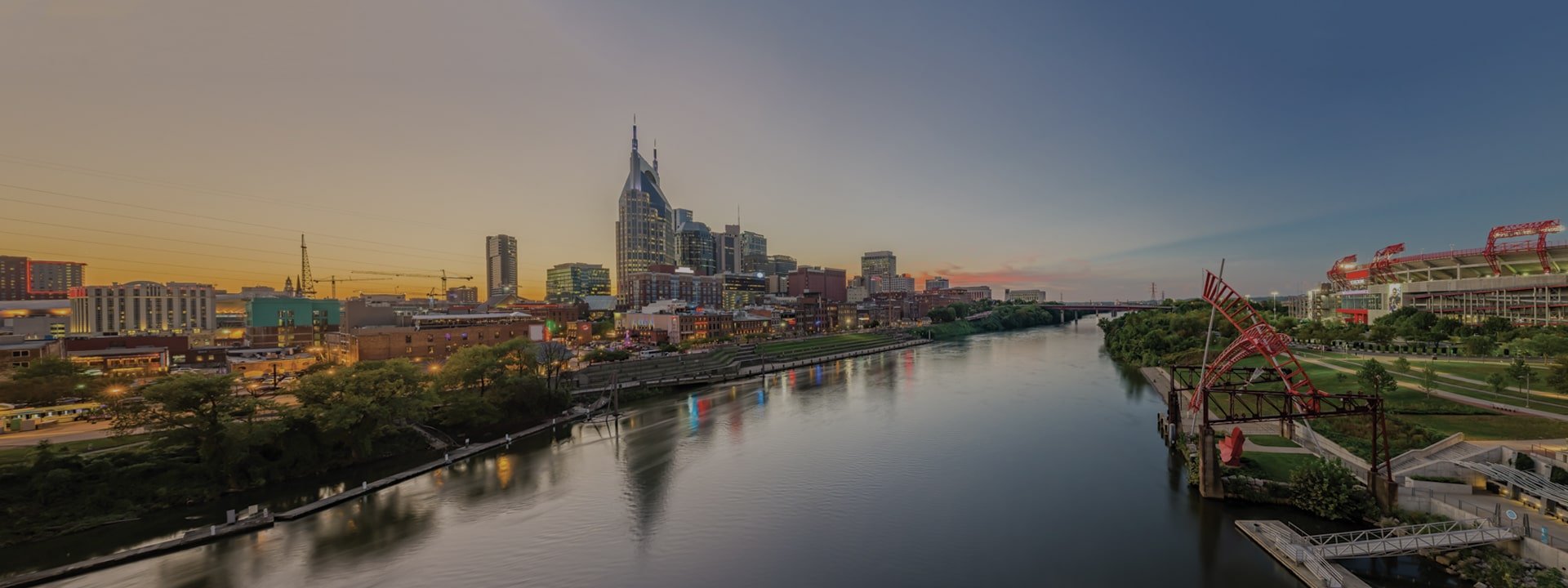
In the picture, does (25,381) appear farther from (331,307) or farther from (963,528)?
(331,307)

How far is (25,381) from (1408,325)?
11262 cm

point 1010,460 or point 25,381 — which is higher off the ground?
point 25,381

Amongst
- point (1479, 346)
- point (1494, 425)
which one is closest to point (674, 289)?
point (1479, 346)

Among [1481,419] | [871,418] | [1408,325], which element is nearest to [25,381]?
[871,418]

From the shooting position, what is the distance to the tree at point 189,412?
85.3 feet

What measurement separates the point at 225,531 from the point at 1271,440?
48.5 m

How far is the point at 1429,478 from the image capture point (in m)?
21.7

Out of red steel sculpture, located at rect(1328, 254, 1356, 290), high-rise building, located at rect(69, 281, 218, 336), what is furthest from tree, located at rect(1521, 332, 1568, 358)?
high-rise building, located at rect(69, 281, 218, 336)

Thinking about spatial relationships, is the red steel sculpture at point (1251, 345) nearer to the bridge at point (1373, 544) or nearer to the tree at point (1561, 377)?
the bridge at point (1373, 544)

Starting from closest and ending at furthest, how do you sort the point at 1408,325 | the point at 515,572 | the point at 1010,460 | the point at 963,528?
the point at 515,572
the point at 963,528
the point at 1010,460
the point at 1408,325

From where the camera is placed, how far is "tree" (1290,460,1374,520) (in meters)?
21.3

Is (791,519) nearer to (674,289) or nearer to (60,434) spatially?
(60,434)

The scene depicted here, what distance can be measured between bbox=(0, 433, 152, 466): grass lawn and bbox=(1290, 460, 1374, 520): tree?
5090 cm

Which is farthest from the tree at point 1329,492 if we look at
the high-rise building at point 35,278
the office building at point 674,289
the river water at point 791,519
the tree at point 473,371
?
the high-rise building at point 35,278
